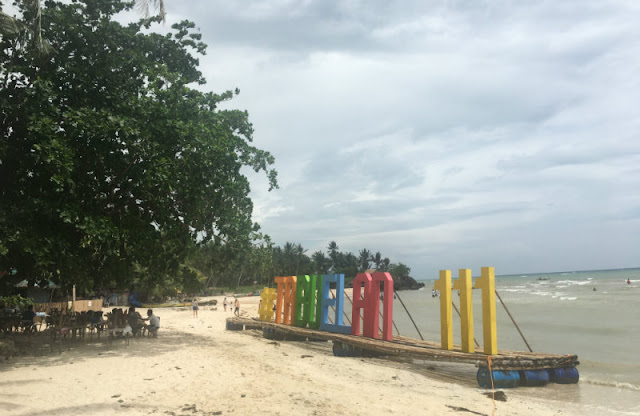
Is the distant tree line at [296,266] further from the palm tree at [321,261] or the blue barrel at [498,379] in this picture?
the blue barrel at [498,379]

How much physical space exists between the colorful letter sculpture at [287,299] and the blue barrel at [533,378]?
35.6 ft

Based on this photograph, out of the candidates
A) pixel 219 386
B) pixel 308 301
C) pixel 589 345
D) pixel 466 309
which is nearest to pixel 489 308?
pixel 466 309

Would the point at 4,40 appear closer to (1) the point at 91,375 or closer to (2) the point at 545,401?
(1) the point at 91,375

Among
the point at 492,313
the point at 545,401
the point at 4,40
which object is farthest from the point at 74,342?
the point at 545,401

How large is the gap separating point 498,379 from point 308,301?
31.2ft

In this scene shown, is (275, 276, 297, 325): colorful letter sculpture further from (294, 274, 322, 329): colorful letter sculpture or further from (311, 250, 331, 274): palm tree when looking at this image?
(311, 250, 331, 274): palm tree

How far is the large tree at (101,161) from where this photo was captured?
37.9ft

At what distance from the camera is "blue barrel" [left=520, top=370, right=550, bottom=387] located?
12.7 metres

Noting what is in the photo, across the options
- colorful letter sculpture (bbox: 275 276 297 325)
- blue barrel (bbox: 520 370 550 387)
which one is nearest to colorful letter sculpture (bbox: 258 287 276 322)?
colorful letter sculpture (bbox: 275 276 297 325)

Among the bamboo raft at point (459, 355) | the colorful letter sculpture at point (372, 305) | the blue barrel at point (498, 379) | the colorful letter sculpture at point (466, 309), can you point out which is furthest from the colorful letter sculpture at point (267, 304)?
the blue barrel at point (498, 379)

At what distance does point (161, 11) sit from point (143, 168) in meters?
4.72

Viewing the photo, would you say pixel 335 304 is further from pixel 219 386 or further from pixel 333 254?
pixel 333 254

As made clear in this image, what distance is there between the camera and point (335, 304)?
18516 millimetres

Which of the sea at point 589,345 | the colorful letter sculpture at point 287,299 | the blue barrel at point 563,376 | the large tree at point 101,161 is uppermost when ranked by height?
the large tree at point 101,161
